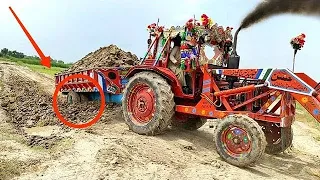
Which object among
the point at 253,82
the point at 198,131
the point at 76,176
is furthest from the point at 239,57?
the point at 76,176

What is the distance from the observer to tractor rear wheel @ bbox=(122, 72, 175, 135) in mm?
8953

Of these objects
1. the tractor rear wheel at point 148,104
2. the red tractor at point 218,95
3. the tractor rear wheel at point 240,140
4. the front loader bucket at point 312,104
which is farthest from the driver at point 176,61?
the front loader bucket at point 312,104

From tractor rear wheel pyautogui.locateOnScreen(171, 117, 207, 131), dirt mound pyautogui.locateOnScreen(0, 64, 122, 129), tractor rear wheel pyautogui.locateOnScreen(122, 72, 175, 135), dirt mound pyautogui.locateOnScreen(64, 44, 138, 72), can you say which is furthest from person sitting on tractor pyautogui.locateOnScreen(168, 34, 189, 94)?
dirt mound pyautogui.locateOnScreen(64, 44, 138, 72)

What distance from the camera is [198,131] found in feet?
36.0

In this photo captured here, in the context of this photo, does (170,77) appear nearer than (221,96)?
No

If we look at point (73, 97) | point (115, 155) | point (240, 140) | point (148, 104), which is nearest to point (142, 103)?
point (148, 104)

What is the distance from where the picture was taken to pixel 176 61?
9.43 metres

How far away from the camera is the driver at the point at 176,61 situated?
933 centimetres

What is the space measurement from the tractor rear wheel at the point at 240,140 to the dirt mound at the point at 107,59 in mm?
5369

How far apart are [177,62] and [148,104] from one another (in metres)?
1.17

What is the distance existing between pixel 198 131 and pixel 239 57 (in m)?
2.57

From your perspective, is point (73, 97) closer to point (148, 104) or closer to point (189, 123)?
point (189, 123)

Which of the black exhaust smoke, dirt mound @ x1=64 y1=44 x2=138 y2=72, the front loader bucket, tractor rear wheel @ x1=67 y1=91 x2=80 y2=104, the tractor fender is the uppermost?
the black exhaust smoke

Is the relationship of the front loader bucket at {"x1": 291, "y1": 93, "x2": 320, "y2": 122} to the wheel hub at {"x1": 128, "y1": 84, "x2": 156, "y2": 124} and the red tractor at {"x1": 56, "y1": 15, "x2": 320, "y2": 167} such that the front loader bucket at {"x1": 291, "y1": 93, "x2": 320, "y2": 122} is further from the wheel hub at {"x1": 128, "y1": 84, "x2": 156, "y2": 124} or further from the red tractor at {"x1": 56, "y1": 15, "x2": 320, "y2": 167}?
the wheel hub at {"x1": 128, "y1": 84, "x2": 156, "y2": 124}
